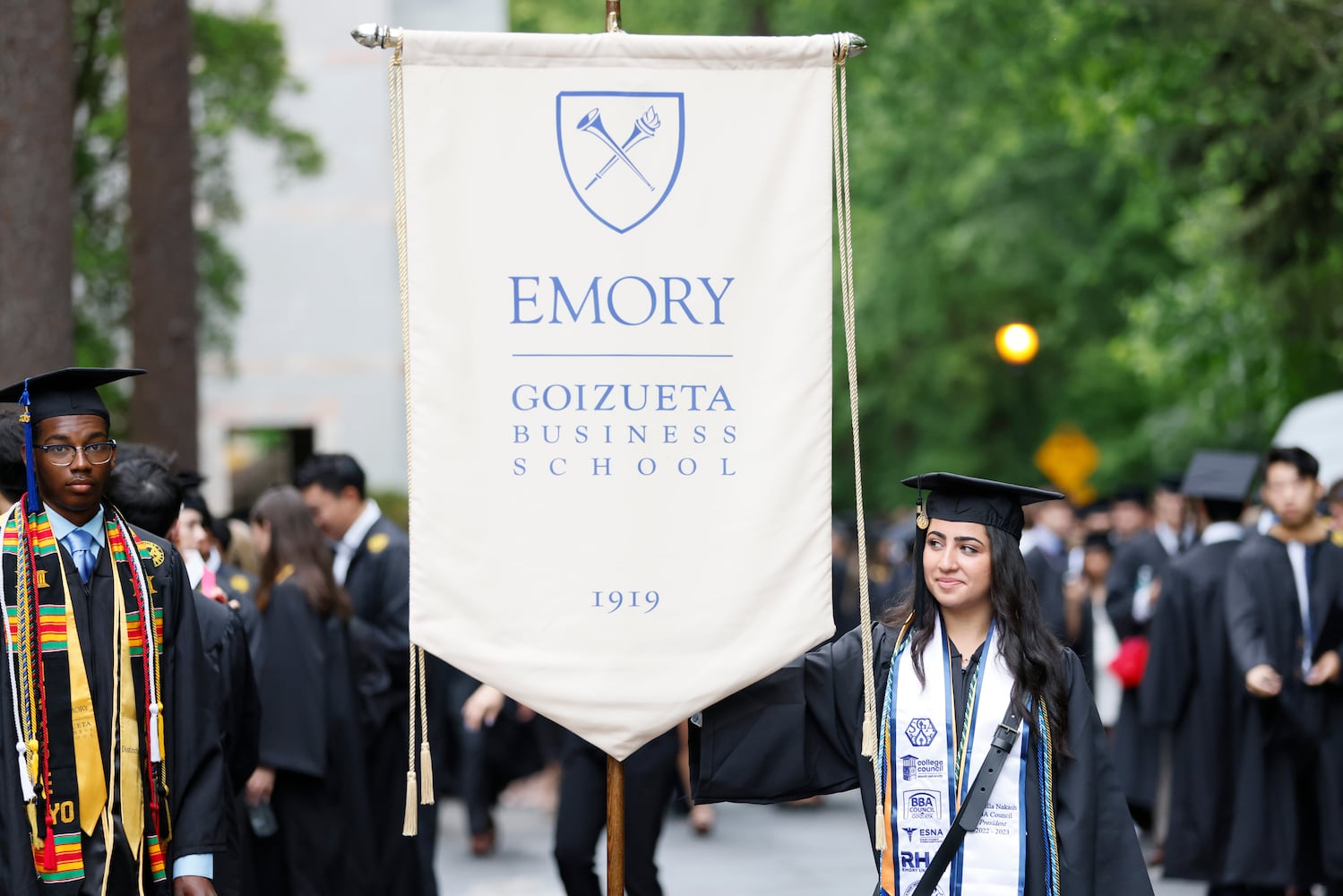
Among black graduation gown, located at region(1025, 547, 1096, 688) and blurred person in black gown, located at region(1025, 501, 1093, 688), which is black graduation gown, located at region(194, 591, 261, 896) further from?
black graduation gown, located at region(1025, 547, 1096, 688)

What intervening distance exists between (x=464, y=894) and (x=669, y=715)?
5.51m

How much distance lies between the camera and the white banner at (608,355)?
4.12m

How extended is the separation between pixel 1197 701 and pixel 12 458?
5.98m

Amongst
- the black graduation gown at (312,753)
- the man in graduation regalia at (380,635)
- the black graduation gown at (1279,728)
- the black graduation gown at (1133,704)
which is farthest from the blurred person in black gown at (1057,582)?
the black graduation gown at (312,753)

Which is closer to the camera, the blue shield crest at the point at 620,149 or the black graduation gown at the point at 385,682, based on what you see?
the blue shield crest at the point at 620,149

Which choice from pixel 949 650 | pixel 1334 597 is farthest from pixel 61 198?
pixel 1334 597

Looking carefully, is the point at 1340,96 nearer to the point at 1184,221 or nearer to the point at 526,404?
the point at 526,404

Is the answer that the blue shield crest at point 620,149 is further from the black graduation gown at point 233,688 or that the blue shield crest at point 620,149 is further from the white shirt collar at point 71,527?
the black graduation gown at point 233,688

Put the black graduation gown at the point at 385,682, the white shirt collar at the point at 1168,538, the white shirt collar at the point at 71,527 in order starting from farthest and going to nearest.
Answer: the white shirt collar at the point at 1168,538, the black graduation gown at the point at 385,682, the white shirt collar at the point at 71,527

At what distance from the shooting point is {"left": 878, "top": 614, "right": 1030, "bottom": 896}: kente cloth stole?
422 centimetres

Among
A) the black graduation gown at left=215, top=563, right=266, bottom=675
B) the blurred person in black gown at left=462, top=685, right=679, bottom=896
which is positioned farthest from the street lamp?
the black graduation gown at left=215, top=563, right=266, bottom=675

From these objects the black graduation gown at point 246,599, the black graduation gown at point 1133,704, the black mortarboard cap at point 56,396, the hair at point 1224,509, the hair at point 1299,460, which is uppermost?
the black mortarboard cap at point 56,396

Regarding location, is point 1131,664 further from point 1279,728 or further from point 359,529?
point 359,529

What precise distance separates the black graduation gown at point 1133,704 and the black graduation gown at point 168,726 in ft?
23.3
